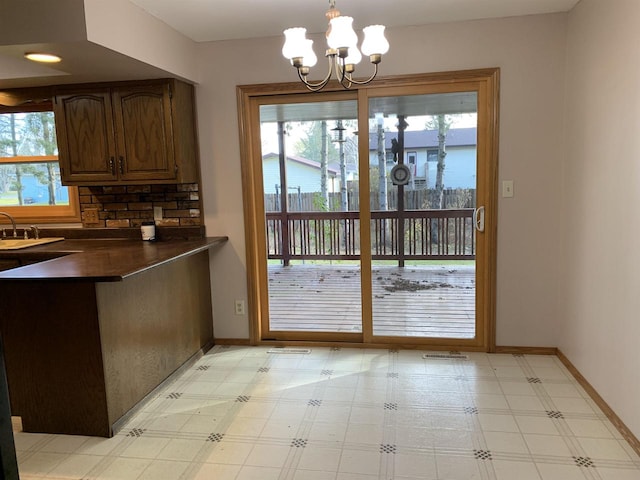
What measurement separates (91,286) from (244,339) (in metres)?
1.63

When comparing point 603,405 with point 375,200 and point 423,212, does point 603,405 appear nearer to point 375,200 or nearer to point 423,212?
point 423,212

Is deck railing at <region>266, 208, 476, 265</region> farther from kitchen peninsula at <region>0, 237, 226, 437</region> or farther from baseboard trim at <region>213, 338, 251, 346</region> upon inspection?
kitchen peninsula at <region>0, 237, 226, 437</region>

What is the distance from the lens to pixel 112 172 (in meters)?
3.36

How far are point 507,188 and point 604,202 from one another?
2.53 feet

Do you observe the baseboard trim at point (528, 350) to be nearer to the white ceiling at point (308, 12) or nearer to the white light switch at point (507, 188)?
the white light switch at point (507, 188)

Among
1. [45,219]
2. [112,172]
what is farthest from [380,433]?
[45,219]

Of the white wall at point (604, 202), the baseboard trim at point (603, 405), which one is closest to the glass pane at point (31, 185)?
the white wall at point (604, 202)

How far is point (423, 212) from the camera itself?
11.4 ft

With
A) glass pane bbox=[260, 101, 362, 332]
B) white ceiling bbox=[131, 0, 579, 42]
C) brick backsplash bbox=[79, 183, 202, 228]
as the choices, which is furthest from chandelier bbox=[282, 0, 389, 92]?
brick backsplash bbox=[79, 183, 202, 228]

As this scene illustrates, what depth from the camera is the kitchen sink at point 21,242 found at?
338cm

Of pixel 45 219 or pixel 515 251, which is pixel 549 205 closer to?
pixel 515 251

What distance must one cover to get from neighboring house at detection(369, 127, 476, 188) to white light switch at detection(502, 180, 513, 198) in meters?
0.20

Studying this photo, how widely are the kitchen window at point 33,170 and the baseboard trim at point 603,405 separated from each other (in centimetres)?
383

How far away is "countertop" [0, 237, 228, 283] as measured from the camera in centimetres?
229
